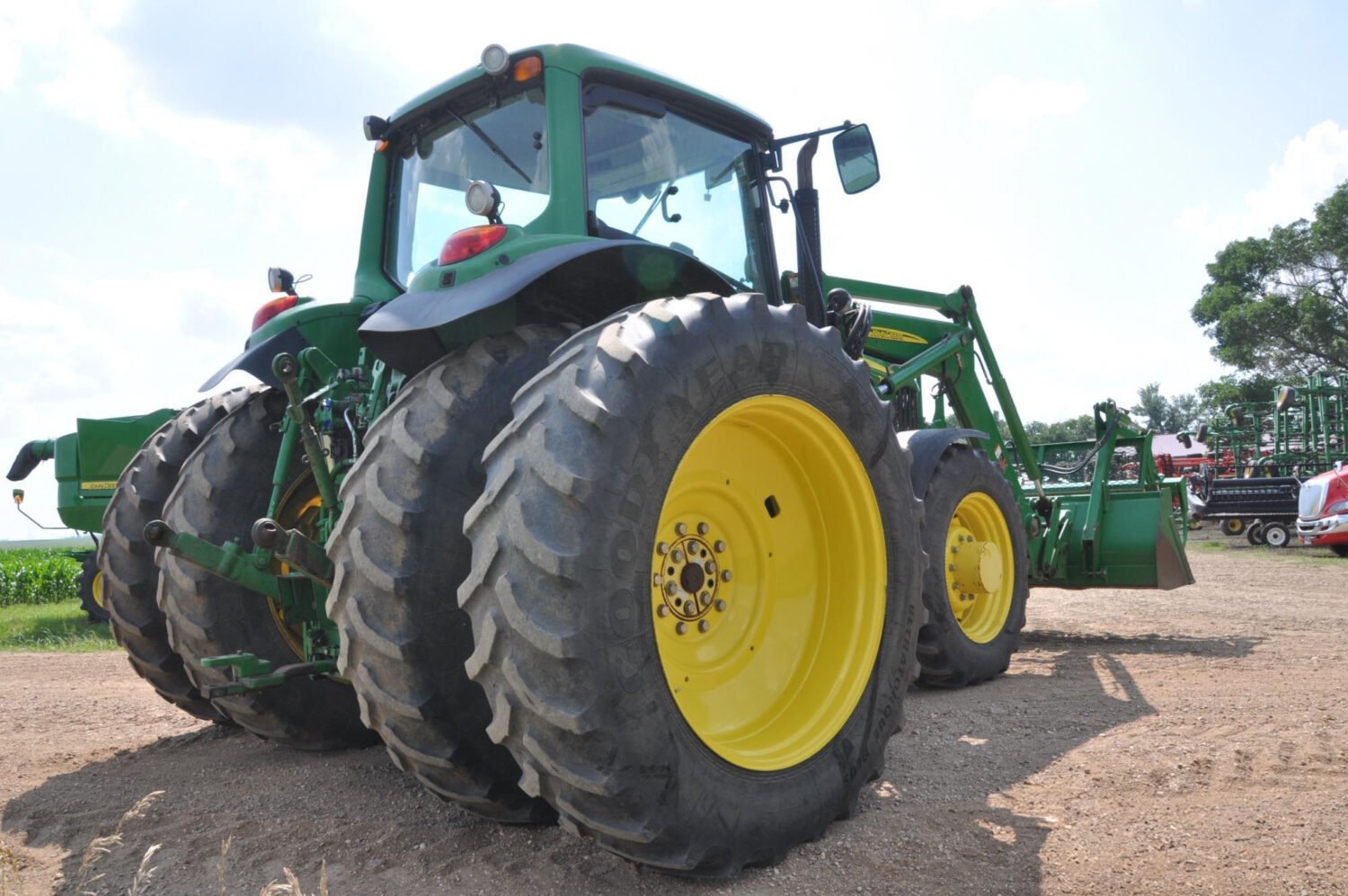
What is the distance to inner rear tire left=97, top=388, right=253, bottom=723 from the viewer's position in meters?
3.80

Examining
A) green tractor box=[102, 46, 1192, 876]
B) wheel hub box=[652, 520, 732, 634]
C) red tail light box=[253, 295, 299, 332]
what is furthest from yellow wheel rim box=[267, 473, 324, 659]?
wheel hub box=[652, 520, 732, 634]

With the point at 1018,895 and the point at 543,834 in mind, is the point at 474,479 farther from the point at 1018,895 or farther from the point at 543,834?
the point at 1018,895

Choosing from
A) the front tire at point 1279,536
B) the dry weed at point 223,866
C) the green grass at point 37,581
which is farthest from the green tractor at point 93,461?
the front tire at point 1279,536

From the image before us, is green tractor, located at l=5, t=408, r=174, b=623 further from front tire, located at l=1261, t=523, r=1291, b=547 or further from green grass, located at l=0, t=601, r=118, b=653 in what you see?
front tire, located at l=1261, t=523, r=1291, b=547

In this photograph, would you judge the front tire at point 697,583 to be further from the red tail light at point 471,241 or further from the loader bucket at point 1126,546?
the loader bucket at point 1126,546

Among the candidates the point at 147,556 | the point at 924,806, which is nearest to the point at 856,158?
the point at 924,806

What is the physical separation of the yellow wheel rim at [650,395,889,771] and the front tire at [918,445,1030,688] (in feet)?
5.60

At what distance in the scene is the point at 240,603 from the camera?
356 cm

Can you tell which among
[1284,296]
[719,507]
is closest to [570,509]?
[719,507]

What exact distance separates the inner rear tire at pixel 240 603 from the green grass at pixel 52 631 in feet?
18.0

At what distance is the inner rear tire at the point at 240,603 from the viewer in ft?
11.4

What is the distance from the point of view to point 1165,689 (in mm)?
4672

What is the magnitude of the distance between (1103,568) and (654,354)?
5052mm

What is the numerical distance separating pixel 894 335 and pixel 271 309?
12.4ft
